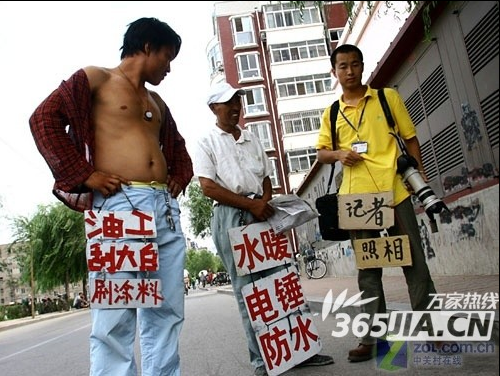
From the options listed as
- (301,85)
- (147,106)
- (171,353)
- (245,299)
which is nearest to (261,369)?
(245,299)

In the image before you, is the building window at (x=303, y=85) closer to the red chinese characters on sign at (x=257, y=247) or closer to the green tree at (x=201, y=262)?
the red chinese characters on sign at (x=257, y=247)

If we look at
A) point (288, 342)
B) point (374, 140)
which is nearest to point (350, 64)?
point (374, 140)

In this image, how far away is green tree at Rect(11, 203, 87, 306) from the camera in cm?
3641

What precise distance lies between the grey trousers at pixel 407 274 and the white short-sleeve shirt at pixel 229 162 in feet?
2.56

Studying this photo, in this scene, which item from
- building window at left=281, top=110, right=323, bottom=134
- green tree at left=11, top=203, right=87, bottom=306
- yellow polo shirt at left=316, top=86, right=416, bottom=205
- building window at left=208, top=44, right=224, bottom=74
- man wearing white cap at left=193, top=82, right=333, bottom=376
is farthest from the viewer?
building window at left=208, top=44, right=224, bottom=74

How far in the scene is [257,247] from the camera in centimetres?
347

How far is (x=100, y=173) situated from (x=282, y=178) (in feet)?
113

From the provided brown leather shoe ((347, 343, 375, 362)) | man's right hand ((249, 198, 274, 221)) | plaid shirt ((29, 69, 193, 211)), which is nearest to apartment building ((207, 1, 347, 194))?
man's right hand ((249, 198, 274, 221))

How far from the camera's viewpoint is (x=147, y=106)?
2.81m

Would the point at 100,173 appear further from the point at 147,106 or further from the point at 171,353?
the point at 171,353

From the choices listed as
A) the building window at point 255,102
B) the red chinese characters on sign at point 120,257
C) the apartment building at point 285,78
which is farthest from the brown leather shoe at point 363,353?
the building window at point 255,102

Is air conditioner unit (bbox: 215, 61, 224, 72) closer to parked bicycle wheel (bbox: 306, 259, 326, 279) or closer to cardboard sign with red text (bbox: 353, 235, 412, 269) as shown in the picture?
parked bicycle wheel (bbox: 306, 259, 326, 279)

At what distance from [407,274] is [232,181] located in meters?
1.27

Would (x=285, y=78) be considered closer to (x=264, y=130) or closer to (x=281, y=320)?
(x=264, y=130)
